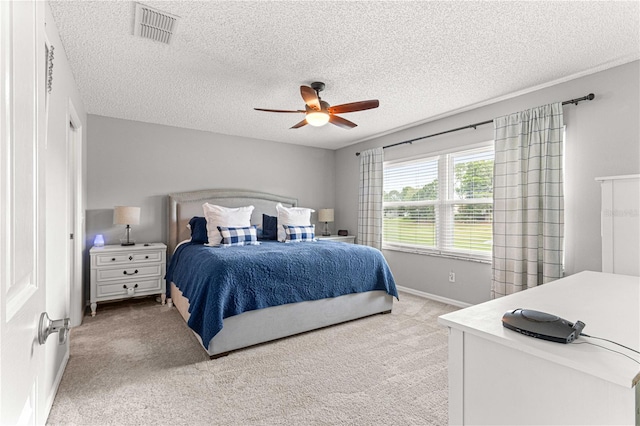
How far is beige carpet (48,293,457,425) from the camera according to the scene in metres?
1.85

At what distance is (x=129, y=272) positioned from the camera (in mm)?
3766

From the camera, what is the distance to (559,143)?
9.66ft

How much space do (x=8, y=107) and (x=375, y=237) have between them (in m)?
4.71

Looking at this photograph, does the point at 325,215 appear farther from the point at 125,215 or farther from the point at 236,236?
the point at 125,215

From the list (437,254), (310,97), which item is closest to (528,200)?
(437,254)

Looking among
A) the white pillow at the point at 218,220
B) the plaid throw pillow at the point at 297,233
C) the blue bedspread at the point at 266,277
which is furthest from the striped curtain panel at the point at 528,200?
the white pillow at the point at 218,220

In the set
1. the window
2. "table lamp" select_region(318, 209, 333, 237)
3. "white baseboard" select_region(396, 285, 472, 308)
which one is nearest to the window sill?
the window

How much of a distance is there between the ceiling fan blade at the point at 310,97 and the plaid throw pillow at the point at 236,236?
181 centimetres

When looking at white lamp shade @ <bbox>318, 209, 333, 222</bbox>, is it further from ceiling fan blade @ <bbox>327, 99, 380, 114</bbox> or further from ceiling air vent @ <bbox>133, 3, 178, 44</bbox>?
ceiling air vent @ <bbox>133, 3, 178, 44</bbox>

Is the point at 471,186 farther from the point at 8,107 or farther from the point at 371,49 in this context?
the point at 8,107

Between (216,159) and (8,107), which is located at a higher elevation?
(216,159)

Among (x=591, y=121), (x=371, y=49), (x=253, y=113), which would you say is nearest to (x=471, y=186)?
(x=591, y=121)

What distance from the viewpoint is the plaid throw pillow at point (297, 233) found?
425 centimetres

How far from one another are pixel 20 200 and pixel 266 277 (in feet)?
7.47
